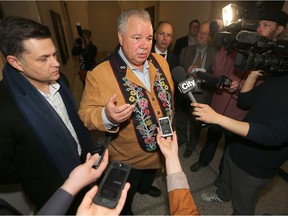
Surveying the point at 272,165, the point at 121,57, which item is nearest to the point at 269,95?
the point at 272,165

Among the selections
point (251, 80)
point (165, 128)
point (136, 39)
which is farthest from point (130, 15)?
point (251, 80)

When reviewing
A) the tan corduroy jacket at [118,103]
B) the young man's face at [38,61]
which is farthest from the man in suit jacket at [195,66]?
the young man's face at [38,61]

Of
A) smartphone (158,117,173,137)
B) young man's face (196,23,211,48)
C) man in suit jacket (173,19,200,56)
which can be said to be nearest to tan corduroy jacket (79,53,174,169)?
smartphone (158,117,173,137)

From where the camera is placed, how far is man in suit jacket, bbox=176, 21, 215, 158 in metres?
2.11

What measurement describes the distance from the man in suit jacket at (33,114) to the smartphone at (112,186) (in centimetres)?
44

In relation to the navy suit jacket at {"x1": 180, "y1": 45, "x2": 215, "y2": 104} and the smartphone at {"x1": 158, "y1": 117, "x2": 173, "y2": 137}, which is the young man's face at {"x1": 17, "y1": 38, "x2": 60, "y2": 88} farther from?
the navy suit jacket at {"x1": 180, "y1": 45, "x2": 215, "y2": 104}

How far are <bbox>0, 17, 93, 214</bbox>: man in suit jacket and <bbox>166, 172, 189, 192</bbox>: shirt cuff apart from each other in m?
0.70

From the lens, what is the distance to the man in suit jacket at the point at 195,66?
6.93 ft

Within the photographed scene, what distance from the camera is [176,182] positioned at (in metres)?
0.76

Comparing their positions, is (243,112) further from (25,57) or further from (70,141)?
(25,57)

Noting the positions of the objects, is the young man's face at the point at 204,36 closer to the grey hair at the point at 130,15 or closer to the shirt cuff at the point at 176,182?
the grey hair at the point at 130,15

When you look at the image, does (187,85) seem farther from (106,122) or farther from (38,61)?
(38,61)

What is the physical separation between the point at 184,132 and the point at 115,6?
917cm

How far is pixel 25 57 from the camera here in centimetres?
96
